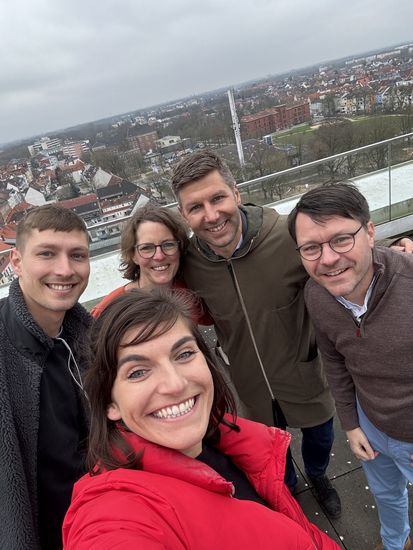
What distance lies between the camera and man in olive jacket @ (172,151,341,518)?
74.3 inches

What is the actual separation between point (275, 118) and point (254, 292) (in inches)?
1034

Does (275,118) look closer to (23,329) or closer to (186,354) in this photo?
(23,329)

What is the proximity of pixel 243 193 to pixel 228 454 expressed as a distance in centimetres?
349

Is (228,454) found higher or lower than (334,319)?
lower

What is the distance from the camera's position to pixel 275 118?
2531cm

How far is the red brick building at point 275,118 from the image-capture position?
23.8 metres

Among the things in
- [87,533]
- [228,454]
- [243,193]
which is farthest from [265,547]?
[243,193]

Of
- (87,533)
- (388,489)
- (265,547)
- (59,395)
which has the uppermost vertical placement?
(87,533)

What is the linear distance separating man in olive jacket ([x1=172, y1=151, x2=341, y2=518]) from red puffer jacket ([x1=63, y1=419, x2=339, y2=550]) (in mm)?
963

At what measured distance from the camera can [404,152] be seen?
4.89 metres

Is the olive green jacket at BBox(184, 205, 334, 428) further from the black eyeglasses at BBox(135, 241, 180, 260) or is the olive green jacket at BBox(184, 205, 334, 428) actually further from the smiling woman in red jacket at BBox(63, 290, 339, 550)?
the smiling woman in red jacket at BBox(63, 290, 339, 550)

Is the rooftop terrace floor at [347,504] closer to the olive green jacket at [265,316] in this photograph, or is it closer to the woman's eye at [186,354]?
the olive green jacket at [265,316]

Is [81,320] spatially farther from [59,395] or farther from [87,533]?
[87,533]

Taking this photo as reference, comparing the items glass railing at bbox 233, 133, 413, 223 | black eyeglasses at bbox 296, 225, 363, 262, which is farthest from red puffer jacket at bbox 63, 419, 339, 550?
glass railing at bbox 233, 133, 413, 223
